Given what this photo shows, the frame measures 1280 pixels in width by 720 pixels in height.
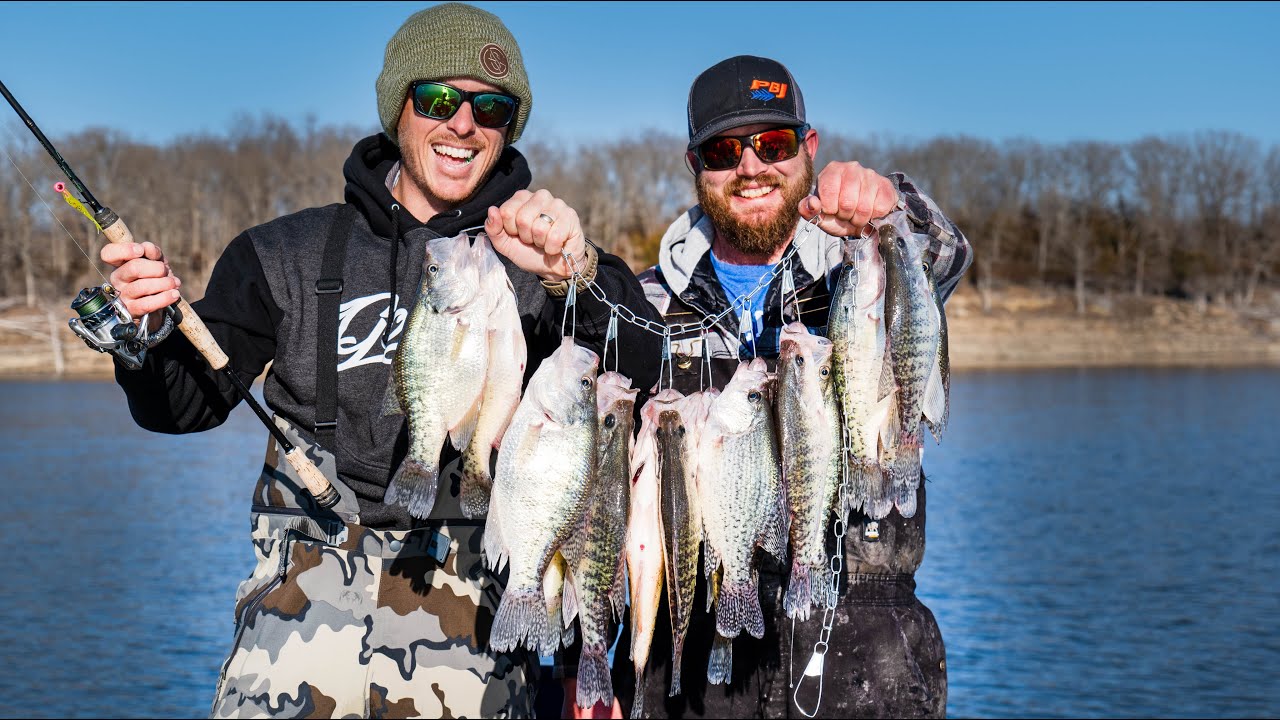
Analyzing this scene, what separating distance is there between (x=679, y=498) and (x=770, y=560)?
Result: 1222 mm

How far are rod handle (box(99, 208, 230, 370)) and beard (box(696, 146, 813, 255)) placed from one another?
220cm

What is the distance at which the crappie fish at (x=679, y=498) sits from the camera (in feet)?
13.1

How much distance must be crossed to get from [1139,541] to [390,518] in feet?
52.6

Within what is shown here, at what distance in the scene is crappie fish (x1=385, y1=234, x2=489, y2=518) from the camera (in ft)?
12.6

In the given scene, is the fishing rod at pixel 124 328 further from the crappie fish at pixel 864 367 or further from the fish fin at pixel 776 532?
the crappie fish at pixel 864 367

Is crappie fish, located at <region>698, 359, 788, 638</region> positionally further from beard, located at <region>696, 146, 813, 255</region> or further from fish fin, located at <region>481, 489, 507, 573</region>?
beard, located at <region>696, 146, 813, 255</region>

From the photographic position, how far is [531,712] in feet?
14.5

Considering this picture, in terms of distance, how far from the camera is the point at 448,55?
4453mm

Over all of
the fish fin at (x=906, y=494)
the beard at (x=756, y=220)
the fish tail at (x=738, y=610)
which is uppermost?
the beard at (x=756, y=220)

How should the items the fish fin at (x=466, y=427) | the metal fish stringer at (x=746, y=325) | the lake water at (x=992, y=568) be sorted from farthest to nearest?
1. the lake water at (x=992, y=568)
2. the metal fish stringer at (x=746, y=325)
3. the fish fin at (x=466, y=427)

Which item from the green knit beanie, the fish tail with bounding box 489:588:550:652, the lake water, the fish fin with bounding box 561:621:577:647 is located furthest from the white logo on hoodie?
the lake water

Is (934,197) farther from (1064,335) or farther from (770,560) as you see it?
(770,560)

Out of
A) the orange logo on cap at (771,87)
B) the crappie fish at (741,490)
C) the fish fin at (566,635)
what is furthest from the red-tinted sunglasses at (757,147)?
the fish fin at (566,635)

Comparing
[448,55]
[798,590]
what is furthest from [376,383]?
[798,590]
